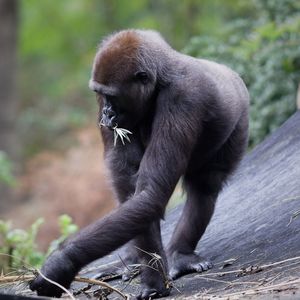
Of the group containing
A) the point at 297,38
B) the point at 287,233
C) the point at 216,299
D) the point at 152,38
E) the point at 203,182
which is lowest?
the point at 216,299

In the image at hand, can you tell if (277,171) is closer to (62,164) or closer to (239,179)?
(239,179)

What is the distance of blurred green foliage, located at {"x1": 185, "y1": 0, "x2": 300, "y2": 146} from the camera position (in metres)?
8.70

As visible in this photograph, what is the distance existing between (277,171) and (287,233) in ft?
4.07

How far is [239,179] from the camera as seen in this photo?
6508 mm

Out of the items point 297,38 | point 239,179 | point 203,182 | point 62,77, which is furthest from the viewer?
point 62,77

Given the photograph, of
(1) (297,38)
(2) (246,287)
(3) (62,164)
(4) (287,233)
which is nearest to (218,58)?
(1) (297,38)

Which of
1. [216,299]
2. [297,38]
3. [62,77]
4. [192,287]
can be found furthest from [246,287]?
[62,77]

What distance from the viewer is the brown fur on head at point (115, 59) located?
461 cm

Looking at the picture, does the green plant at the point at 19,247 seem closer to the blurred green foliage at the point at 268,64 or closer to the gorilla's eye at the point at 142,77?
the gorilla's eye at the point at 142,77

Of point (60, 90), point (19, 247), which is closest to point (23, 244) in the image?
point (19, 247)

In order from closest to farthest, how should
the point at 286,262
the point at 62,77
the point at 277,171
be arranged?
the point at 286,262 → the point at 277,171 → the point at 62,77

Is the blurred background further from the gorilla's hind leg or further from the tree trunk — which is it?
the gorilla's hind leg

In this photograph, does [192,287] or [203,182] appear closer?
[192,287]

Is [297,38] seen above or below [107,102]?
above
